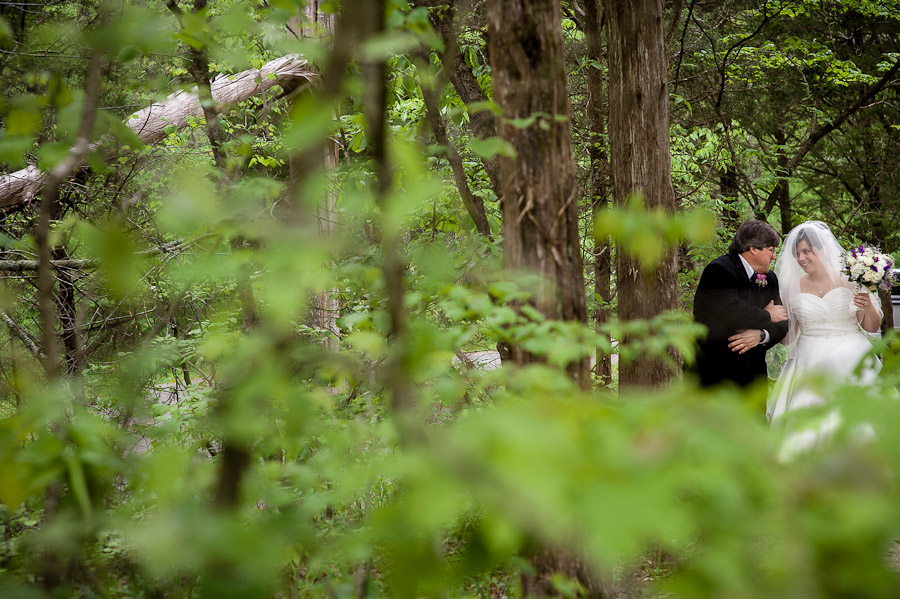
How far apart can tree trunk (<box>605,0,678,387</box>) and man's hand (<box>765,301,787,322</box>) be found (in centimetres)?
164

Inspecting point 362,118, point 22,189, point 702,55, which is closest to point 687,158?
point 702,55

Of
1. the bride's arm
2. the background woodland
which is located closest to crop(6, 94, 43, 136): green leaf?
the background woodland

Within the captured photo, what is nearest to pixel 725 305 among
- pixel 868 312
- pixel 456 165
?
pixel 868 312

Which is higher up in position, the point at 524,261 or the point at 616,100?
the point at 616,100

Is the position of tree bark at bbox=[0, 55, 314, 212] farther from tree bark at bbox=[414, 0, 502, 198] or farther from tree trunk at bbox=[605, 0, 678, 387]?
tree trunk at bbox=[605, 0, 678, 387]

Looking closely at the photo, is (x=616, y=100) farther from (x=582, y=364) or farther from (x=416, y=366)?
(x=416, y=366)

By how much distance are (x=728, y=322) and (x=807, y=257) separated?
1292mm

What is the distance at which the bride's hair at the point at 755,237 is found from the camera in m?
5.36

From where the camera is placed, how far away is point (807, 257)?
5879 millimetres

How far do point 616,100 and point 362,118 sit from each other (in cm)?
179

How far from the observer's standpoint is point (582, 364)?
2045 mm

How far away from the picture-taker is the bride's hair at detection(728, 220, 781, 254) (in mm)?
5359

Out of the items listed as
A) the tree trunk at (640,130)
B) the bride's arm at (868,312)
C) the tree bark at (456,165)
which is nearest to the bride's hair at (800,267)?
the bride's arm at (868,312)

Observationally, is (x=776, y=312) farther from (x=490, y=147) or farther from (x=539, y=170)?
(x=490, y=147)
